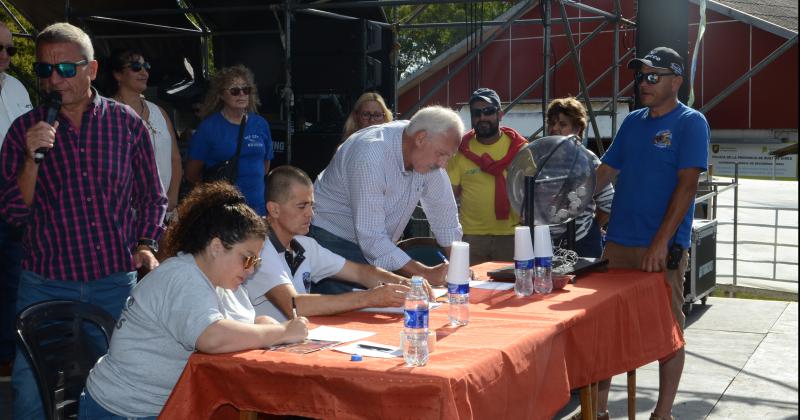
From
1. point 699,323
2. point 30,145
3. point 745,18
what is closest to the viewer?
point 30,145

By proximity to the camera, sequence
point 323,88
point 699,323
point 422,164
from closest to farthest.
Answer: point 422,164
point 699,323
point 323,88

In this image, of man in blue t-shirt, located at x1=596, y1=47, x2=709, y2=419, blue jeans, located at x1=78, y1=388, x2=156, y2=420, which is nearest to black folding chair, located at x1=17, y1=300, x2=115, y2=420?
blue jeans, located at x1=78, y1=388, x2=156, y2=420

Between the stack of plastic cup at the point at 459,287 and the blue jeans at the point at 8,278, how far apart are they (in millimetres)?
2569

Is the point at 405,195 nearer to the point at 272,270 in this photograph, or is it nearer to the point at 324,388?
the point at 272,270

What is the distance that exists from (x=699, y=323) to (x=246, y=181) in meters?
3.65

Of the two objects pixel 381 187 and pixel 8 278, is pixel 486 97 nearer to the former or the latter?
pixel 381 187

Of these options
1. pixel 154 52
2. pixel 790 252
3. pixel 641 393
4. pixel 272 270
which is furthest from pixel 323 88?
pixel 790 252

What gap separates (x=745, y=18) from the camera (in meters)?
22.8

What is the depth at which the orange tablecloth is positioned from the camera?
2318 mm

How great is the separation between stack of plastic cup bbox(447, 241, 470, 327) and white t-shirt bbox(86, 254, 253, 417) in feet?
2.50

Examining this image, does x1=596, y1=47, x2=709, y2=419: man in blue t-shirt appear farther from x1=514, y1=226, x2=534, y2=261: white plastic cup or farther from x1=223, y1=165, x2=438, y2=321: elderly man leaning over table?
x1=223, y1=165, x2=438, y2=321: elderly man leaning over table

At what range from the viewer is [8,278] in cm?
489

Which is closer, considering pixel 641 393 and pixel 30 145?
pixel 30 145

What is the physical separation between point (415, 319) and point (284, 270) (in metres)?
0.89
